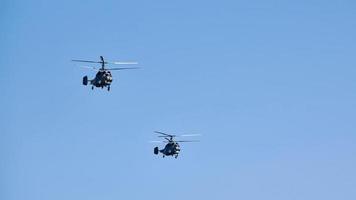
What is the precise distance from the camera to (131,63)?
470 feet

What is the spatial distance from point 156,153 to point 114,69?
108ft

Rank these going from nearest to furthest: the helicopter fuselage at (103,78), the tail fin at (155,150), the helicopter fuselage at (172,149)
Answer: the helicopter fuselage at (103,78)
the helicopter fuselage at (172,149)
the tail fin at (155,150)

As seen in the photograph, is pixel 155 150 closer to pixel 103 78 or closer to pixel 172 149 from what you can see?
pixel 172 149

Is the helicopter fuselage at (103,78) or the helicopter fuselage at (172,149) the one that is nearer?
the helicopter fuselage at (103,78)

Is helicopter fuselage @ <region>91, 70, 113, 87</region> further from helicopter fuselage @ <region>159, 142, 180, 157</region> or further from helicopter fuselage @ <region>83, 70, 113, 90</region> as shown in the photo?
helicopter fuselage @ <region>159, 142, 180, 157</region>

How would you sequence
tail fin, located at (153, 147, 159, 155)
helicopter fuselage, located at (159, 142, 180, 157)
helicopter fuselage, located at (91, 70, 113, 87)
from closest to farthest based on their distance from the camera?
1. helicopter fuselage, located at (91, 70, 113, 87)
2. helicopter fuselage, located at (159, 142, 180, 157)
3. tail fin, located at (153, 147, 159, 155)

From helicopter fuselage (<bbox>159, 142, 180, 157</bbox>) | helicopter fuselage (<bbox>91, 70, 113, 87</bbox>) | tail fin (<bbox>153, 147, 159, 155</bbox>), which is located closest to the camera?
helicopter fuselage (<bbox>91, 70, 113, 87</bbox>)

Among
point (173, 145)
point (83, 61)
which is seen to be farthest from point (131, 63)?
point (173, 145)

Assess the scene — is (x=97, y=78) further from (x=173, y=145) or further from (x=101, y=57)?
(x=173, y=145)

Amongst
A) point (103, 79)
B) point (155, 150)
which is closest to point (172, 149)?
point (155, 150)

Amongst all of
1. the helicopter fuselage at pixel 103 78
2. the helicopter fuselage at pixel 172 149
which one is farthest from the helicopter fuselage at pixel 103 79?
the helicopter fuselage at pixel 172 149

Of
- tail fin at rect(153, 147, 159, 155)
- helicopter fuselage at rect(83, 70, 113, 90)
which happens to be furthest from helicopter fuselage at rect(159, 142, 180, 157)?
helicopter fuselage at rect(83, 70, 113, 90)

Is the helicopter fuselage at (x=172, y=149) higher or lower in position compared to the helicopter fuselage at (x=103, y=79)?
lower

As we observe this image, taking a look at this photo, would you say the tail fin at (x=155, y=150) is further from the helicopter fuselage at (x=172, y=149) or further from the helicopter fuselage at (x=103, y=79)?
the helicopter fuselage at (x=103, y=79)
